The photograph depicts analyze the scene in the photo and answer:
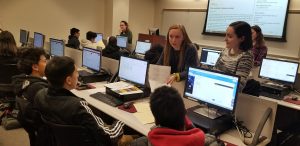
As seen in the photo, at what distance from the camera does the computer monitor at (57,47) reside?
4.26 m

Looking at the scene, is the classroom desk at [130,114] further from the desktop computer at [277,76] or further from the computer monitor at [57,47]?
the computer monitor at [57,47]

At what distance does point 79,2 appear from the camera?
772cm

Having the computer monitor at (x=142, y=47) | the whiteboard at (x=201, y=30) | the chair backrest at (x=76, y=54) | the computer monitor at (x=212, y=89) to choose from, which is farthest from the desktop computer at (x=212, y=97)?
the whiteboard at (x=201, y=30)

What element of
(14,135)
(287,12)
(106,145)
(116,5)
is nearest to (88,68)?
(14,135)

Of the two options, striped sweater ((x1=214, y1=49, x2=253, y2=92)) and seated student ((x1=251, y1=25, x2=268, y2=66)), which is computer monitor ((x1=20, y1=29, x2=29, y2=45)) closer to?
seated student ((x1=251, y1=25, x2=268, y2=66))

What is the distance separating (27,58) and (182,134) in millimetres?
1678

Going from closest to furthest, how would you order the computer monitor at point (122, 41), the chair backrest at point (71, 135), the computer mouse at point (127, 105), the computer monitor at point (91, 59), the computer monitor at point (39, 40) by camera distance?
the chair backrest at point (71, 135), the computer mouse at point (127, 105), the computer monitor at point (91, 59), the computer monitor at point (39, 40), the computer monitor at point (122, 41)

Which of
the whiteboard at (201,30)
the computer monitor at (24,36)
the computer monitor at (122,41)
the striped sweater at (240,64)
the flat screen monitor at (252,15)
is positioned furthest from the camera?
the computer monitor at (122,41)

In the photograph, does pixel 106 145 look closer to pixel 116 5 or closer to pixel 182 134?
pixel 182 134

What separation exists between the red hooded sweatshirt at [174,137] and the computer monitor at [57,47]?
334 cm

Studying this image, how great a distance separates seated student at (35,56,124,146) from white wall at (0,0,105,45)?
576cm

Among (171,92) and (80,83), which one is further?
(80,83)

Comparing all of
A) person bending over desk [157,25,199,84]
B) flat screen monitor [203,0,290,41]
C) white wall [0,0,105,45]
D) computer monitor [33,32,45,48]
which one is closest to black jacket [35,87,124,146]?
person bending over desk [157,25,199,84]

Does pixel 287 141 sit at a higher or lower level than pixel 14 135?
higher
